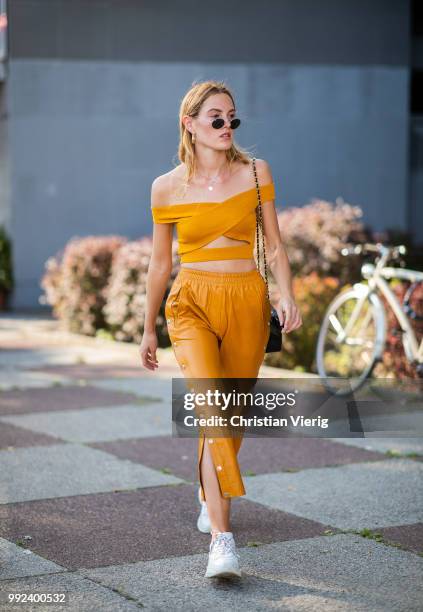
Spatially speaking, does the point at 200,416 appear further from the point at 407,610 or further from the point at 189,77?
the point at 189,77

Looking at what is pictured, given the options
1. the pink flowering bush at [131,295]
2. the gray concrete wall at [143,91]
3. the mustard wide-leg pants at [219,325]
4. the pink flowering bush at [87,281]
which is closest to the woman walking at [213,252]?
the mustard wide-leg pants at [219,325]

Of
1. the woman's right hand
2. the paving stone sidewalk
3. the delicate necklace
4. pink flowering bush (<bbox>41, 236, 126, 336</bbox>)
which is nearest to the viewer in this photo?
the paving stone sidewalk

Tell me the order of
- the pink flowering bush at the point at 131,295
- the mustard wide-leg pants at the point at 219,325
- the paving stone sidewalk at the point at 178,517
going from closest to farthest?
the paving stone sidewalk at the point at 178,517, the mustard wide-leg pants at the point at 219,325, the pink flowering bush at the point at 131,295


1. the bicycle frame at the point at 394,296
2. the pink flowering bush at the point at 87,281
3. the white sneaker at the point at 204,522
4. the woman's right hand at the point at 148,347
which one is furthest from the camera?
the pink flowering bush at the point at 87,281

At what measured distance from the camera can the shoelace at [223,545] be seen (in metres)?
4.51

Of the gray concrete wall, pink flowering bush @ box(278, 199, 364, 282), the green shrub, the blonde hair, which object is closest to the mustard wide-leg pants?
the blonde hair

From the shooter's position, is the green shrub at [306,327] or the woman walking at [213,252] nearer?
the woman walking at [213,252]

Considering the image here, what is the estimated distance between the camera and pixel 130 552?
4.97m

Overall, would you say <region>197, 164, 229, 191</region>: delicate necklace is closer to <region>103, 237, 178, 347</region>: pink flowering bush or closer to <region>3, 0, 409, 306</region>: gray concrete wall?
<region>103, 237, 178, 347</region>: pink flowering bush

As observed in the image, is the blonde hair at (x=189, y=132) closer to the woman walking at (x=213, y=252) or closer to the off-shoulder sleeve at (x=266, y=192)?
the woman walking at (x=213, y=252)

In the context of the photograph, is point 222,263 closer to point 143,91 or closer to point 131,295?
point 131,295

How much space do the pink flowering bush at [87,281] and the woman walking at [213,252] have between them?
897 centimetres

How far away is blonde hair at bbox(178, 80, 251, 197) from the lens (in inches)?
188

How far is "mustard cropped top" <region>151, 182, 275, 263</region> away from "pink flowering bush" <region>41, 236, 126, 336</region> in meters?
9.01
